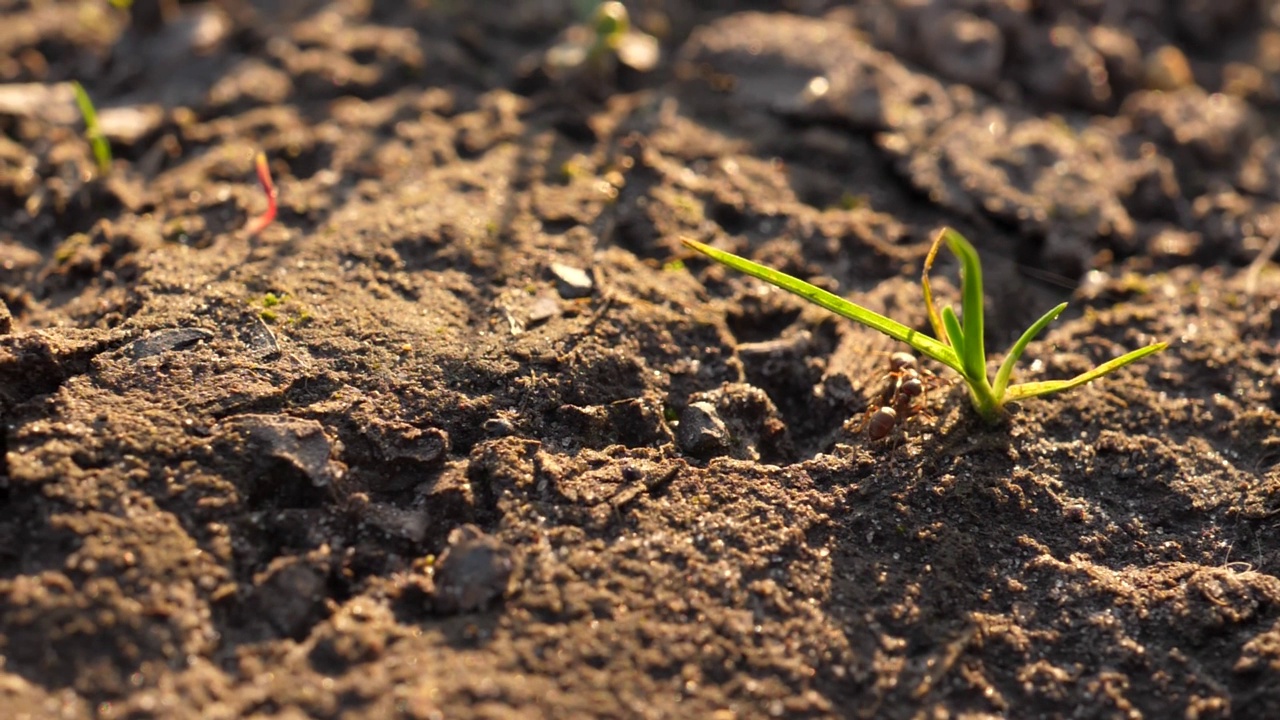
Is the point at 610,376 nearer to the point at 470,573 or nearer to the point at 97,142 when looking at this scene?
the point at 470,573

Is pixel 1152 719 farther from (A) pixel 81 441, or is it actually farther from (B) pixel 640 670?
(A) pixel 81 441

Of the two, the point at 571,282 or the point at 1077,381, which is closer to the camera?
the point at 1077,381

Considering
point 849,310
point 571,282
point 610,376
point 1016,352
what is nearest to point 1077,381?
point 1016,352

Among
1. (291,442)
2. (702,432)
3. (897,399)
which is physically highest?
(897,399)

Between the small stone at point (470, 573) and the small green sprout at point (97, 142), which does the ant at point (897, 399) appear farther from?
the small green sprout at point (97, 142)

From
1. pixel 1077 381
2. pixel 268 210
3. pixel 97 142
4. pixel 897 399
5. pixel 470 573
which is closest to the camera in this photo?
pixel 470 573

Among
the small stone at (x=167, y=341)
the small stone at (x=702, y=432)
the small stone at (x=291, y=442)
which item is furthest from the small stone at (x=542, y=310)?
the small stone at (x=167, y=341)
